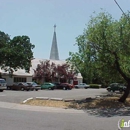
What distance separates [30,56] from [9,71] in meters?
5.00

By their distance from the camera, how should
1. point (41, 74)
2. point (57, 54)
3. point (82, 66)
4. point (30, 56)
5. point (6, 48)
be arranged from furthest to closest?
point (57, 54), point (41, 74), point (30, 56), point (6, 48), point (82, 66)

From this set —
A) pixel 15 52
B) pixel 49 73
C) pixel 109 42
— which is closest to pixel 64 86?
pixel 49 73

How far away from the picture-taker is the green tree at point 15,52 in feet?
152

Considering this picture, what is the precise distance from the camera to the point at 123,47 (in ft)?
61.5

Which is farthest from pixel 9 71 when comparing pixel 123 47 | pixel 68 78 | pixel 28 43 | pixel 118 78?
pixel 123 47

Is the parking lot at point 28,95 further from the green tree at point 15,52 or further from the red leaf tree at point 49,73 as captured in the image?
the red leaf tree at point 49,73

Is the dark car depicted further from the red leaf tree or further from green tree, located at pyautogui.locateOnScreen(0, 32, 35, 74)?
green tree, located at pyautogui.locateOnScreen(0, 32, 35, 74)

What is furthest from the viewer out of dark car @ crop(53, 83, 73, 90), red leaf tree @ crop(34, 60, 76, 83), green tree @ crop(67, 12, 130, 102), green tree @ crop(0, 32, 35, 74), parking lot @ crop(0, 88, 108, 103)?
red leaf tree @ crop(34, 60, 76, 83)

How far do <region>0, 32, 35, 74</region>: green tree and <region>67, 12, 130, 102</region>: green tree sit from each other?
27.8 metres

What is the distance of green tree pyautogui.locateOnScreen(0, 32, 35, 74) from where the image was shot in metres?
46.5

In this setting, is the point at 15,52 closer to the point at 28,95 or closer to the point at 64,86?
the point at 64,86

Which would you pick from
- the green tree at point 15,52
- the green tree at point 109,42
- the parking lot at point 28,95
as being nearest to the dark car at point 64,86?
the green tree at point 15,52

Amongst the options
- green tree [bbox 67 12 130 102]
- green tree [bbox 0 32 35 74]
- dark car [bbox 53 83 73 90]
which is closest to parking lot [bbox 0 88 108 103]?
green tree [bbox 67 12 130 102]

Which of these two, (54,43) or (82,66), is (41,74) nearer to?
(82,66)
